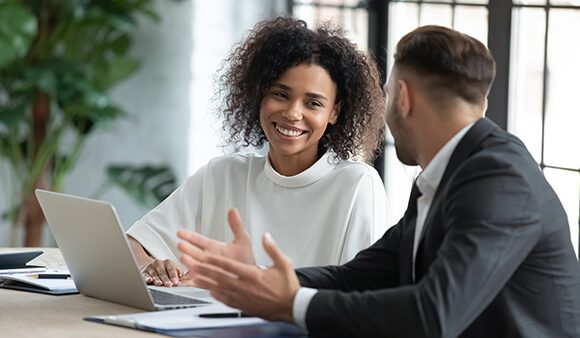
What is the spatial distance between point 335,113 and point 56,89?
8.52ft

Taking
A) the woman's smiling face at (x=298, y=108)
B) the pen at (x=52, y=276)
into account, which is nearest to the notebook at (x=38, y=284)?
the pen at (x=52, y=276)

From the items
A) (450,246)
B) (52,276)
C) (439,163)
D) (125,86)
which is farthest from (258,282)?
(125,86)

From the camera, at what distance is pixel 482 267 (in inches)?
80.1

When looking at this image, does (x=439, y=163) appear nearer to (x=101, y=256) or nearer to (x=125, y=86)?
(x=101, y=256)

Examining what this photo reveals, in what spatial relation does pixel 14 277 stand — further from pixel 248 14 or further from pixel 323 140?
pixel 248 14

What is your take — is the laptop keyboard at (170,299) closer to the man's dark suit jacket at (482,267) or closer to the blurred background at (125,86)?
the man's dark suit jacket at (482,267)

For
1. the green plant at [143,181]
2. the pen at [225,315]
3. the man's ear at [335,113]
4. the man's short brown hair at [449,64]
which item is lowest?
the green plant at [143,181]

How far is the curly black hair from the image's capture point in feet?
10.4

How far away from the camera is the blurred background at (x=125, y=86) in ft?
17.4

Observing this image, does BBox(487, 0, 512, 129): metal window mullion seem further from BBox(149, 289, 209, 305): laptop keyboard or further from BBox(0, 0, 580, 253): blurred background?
BBox(149, 289, 209, 305): laptop keyboard

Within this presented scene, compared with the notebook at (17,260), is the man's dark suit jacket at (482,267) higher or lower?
higher

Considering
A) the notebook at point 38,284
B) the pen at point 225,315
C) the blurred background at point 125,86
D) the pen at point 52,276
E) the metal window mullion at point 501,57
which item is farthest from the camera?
the blurred background at point 125,86

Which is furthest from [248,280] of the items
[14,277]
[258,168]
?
[258,168]

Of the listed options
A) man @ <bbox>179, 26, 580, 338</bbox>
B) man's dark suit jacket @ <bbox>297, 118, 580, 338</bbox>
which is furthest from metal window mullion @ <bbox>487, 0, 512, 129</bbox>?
man's dark suit jacket @ <bbox>297, 118, 580, 338</bbox>
